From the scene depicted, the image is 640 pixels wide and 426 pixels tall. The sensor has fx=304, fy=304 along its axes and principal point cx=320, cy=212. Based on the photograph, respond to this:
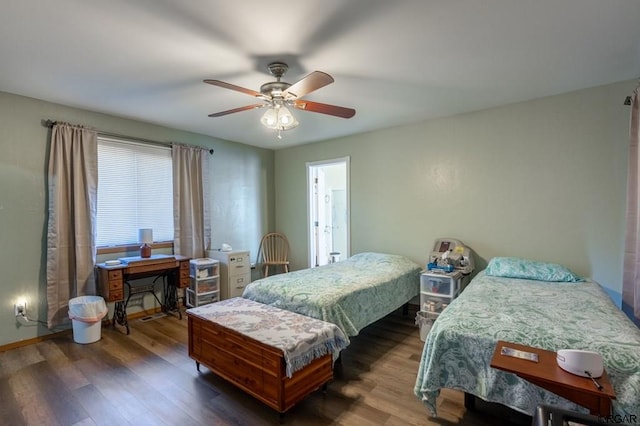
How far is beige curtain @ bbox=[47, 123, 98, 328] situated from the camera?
3.12 metres

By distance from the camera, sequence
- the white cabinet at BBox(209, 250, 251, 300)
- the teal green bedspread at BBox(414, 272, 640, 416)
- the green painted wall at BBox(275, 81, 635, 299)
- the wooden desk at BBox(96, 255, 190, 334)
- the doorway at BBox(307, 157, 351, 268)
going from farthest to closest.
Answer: the doorway at BBox(307, 157, 351, 268)
the white cabinet at BBox(209, 250, 251, 300)
the wooden desk at BBox(96, 255, 190, 334)
the green painted wall at BBox(275, 81, 635, 299)
the teal green bedspread at BBox(414, 272, 640, 416)

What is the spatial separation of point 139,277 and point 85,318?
665mm

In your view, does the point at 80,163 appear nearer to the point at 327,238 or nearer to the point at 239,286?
the point at 239,286

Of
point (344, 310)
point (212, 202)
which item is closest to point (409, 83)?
A: point (344, 310)

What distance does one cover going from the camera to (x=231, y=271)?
430 centimetres

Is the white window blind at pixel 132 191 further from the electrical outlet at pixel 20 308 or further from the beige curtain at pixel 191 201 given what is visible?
the electrical outlet at pixel 20 308

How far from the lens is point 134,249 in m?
3.80

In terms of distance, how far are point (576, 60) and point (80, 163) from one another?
467cm

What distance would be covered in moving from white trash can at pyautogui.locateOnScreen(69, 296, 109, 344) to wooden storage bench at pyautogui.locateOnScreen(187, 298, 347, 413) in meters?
1.28

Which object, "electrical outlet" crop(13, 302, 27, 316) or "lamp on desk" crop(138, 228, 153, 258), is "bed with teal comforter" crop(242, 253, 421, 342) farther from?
"electrical outlet" crop(13, 302, 27, 316)

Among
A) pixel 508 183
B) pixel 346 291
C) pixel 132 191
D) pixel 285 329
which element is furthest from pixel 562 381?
pixel 132 191

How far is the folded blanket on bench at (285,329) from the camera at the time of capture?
194 cm

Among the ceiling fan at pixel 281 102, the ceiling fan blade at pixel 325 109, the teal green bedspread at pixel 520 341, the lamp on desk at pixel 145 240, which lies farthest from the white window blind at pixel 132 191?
the teal green bedspread at pixel 520 341

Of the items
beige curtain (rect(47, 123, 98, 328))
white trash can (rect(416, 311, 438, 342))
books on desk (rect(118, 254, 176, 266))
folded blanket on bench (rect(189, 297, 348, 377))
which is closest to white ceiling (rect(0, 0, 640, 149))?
beige curtain (rect(47, 123, 98, 328))
